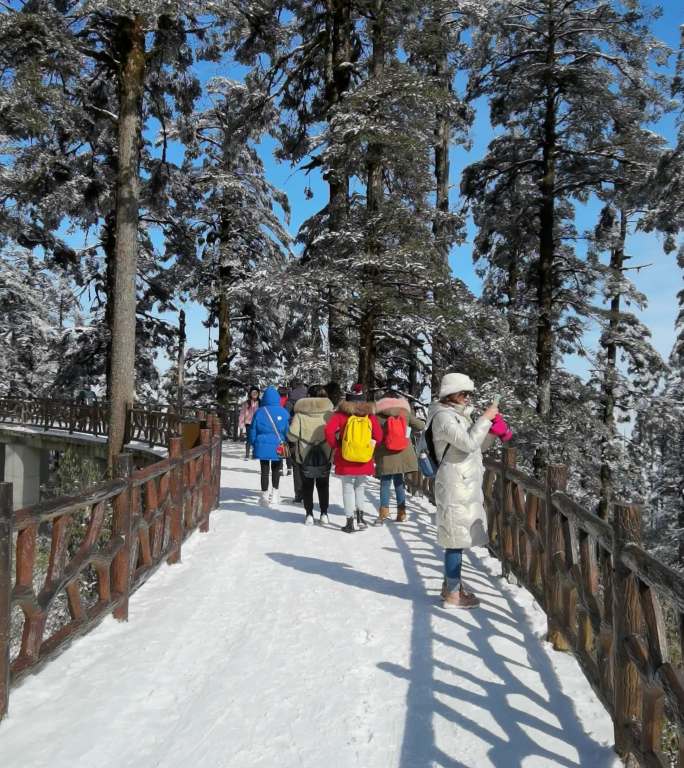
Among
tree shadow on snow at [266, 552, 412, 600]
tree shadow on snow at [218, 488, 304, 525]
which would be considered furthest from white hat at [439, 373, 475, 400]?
tree shadow on snow at [218, 488, 304, 525]

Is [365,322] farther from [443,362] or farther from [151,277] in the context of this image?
[151,277]

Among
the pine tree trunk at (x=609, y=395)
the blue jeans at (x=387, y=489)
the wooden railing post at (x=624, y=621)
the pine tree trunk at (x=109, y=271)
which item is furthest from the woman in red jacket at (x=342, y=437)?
the pine tree trunk at (x=109, y=271)

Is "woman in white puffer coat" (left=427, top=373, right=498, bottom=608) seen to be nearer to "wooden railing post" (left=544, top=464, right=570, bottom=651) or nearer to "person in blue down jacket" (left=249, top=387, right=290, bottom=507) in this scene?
"wooden railing post" (left=544, top=464, right=570, bottom=651)

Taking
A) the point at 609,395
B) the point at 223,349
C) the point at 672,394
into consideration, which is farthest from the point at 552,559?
the point at 672,394

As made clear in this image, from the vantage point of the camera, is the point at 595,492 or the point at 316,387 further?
the point at 595,492

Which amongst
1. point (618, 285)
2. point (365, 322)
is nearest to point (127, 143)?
point (365, 322)

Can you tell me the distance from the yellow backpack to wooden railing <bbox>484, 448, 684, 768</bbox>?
2551 mm

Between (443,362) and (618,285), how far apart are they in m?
6.00

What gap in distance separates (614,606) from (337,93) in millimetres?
15504

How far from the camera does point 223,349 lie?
26.3m

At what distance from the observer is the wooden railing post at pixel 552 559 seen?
494 centimetres

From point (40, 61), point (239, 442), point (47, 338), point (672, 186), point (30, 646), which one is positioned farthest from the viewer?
point (47, 338)

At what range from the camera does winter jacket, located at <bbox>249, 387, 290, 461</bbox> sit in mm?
10578

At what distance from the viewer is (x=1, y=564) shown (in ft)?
11.3
